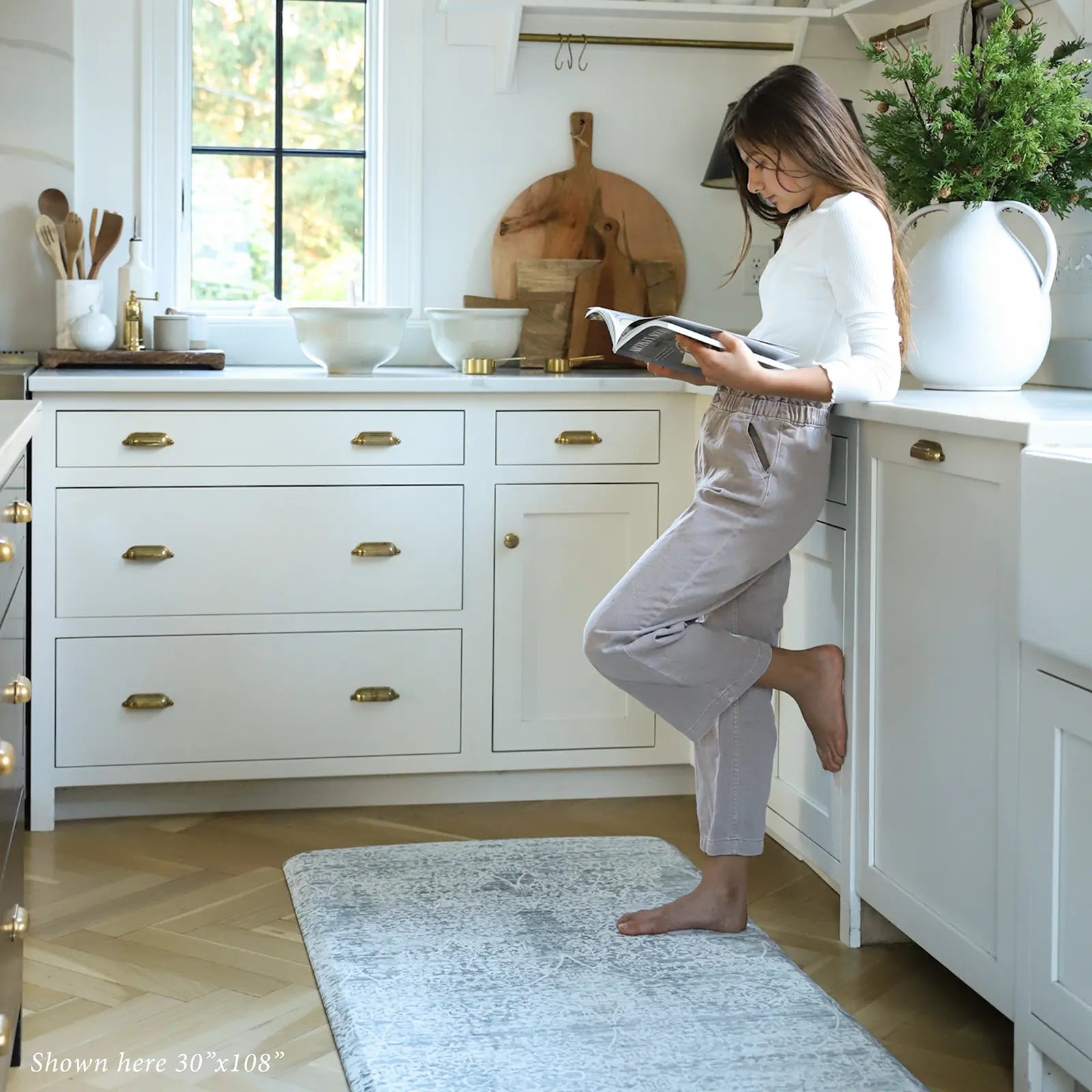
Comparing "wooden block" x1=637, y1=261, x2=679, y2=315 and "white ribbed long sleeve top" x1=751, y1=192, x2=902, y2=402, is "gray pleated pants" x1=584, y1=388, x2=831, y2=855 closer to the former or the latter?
"white ribbed long sleeve top" x1=751, y1=192, x2=902, y2=402

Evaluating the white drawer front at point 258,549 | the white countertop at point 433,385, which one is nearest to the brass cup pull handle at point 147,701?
the white drawer front at point 258,549

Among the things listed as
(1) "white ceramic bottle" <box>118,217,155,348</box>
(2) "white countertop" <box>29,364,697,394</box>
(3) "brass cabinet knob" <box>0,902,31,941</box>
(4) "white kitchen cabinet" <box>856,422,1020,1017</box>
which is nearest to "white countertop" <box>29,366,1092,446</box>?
(2) "white countertop" <box>29,364,697,394</box>

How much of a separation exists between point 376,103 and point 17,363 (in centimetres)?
108

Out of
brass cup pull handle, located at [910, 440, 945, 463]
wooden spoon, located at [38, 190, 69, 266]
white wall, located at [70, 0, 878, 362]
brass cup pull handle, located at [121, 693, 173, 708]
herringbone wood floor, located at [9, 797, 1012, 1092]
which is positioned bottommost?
herringbone wood floor, located at [9, 797, 1012, 1092]

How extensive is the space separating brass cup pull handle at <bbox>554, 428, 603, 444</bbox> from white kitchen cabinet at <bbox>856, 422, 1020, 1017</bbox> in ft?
2.79

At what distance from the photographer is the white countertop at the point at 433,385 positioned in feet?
7.00

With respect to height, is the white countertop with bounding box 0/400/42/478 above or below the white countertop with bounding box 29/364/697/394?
below

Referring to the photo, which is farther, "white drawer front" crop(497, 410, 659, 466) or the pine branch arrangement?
"white drawer front" crop(497, 410, 659, 466)

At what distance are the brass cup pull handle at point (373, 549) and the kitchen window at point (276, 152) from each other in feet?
2.53

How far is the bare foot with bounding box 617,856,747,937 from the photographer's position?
7.42 ft

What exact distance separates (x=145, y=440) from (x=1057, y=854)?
6.06 ft

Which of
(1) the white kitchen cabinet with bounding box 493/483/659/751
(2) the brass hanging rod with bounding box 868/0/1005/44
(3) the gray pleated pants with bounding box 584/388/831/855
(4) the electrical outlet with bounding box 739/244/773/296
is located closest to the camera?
(3) the gray pleated pants with bounding box 584/388/831/855

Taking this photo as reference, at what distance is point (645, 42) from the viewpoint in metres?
3.34

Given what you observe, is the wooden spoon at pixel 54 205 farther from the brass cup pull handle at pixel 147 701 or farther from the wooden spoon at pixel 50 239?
the brass cup pull handle at pixel 147 701
